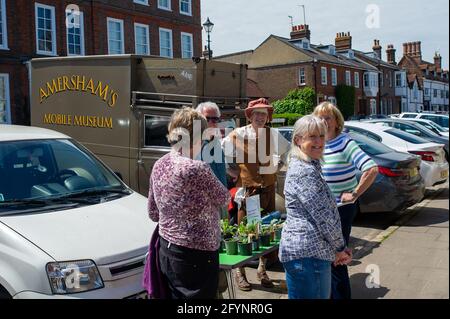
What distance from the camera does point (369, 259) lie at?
5758 mm

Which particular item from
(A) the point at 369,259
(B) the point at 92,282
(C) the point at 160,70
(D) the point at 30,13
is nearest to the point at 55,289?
(B) the point at 92,282

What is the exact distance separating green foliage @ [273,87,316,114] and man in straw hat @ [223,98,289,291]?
33773 mm

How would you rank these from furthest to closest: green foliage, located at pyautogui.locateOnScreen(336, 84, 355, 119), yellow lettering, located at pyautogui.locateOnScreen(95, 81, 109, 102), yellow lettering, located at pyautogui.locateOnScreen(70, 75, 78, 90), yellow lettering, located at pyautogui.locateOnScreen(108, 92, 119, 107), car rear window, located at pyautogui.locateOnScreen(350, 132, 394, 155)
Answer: green foliage, located at pyautogui.locateOnScreen(336, 84, 355, 119) → yellow lettering, located at pyautogui.locateOnScreen(70, 75, 78, 90) → car rear window, located at pyautogui.locateOnScreen(350, 132, 394, 155) → yellow lettering, located at pyautogui.locateOnScreen(95, 81, 109, 102) → yellow lettering, located at pyautogui.locateOnScreen(108, 92, 119, 107)

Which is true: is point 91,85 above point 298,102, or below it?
below

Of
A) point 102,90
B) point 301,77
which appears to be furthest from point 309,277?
point 301,77

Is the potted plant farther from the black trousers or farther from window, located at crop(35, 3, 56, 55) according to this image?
window, located at crop(35, 3, 56, 55)

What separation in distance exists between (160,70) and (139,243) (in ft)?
13.6

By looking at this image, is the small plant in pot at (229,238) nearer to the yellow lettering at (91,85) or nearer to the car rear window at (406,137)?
the yellow lettering at (91,85)

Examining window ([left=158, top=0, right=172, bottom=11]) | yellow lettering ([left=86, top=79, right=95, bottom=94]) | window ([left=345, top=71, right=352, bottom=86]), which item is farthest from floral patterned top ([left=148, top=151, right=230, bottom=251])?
window ([left=345, top=71, right=352, bottom=86])

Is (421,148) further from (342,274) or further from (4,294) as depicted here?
(4,294)

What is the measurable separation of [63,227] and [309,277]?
1.82 meters

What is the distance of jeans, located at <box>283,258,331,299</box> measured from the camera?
2850 millimetres

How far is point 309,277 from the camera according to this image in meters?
2.85
